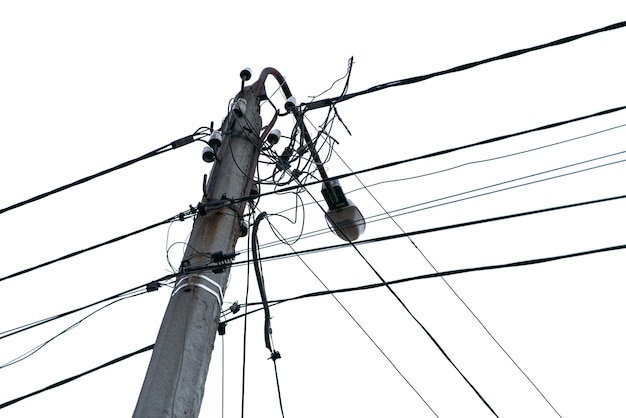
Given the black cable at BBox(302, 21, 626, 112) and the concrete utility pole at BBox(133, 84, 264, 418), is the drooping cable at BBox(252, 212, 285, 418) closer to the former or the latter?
the concrete utility pole at BBox(133, 84, 264, 418)

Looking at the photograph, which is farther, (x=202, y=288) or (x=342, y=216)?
(x=342, y=216)

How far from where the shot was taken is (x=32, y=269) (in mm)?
6750

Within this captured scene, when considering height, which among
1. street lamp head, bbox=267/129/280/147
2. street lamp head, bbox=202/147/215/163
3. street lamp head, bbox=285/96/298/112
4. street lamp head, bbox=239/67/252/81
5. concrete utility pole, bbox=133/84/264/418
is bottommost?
concrete utility pole, bbox=133/84/264/418

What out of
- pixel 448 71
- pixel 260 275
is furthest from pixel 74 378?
pixel 448 71

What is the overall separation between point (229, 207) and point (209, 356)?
1.18 meters

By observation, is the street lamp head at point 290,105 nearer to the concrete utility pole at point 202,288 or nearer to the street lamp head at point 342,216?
the concrete utility pole at point 202,288

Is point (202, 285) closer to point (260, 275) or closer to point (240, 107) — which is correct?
point (260, 275)

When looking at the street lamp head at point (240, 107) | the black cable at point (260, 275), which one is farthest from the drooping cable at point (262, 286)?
the street lamp head at point (240, 107)

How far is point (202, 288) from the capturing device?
484 centimetres

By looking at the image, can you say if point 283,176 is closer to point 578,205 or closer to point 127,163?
point 127,163

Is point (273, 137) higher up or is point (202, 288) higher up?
point (273, 137)

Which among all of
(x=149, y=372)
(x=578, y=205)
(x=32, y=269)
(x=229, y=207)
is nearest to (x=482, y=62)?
(x=578, y=205)

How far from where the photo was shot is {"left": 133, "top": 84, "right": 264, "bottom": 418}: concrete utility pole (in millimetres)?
4273

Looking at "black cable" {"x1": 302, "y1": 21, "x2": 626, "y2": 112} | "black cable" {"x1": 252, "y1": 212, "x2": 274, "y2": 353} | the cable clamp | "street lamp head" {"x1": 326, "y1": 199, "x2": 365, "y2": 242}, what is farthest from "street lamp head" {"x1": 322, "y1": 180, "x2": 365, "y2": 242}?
the cable clamp
